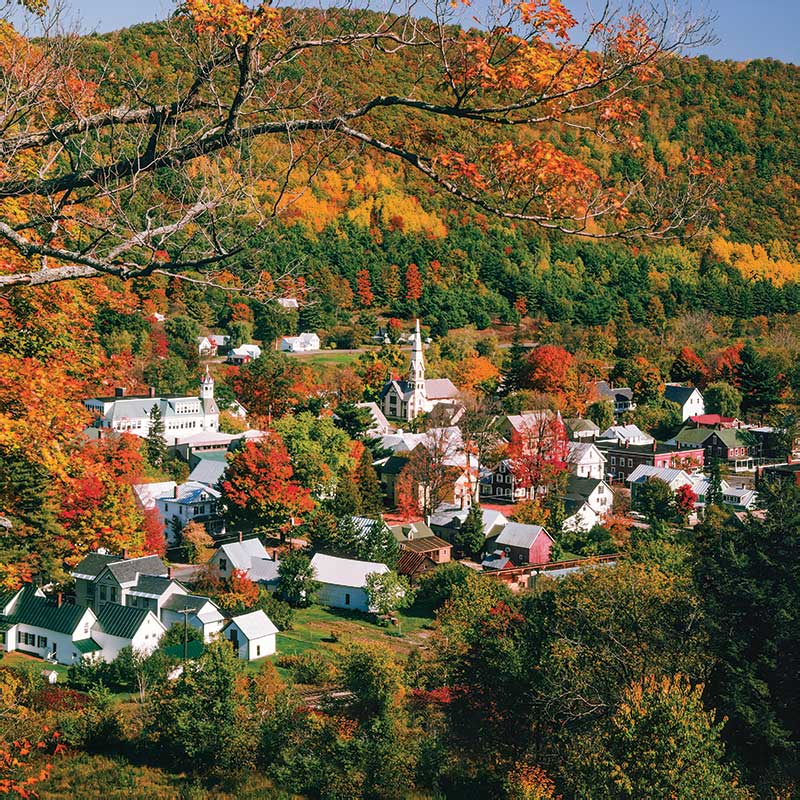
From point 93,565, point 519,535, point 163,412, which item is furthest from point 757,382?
point 93,565

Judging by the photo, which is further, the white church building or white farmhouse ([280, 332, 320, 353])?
white farmhouse ([280, 332, 320, 353])

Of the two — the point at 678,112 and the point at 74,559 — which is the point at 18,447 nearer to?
the point at 74,559

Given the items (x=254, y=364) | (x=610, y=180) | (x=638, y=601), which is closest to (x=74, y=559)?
(x=638, y=601)

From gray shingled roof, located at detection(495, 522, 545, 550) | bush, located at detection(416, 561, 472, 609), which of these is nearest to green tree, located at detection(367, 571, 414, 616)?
bush, located at detection(416, 561, 472, 609)

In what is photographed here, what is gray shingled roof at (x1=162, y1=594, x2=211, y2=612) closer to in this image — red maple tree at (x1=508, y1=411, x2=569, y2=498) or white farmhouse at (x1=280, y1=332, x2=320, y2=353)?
red maple tree at (x1=508, y1=411, x2=569, y2=498)

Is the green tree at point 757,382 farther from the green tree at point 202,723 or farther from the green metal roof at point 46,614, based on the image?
the green tree at point 202,723
